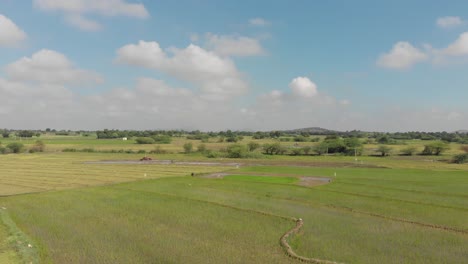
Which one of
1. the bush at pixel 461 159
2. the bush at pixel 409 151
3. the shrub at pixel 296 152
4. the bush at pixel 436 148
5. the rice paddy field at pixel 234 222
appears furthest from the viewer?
the shrub at pixel 296 152

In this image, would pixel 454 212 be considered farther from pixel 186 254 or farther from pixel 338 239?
pixel 186 254

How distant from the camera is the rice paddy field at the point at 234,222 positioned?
1984 centimetres

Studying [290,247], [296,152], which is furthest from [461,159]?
[290,247]

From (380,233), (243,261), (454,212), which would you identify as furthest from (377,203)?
(243,261)

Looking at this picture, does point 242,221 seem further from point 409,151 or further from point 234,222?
point 409,151

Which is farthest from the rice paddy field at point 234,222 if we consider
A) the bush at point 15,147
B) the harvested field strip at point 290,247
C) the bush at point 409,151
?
the bush at point 15,147

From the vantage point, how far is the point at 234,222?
26719 mm

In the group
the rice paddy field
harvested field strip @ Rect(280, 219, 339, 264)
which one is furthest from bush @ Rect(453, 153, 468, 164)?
harvested field strip @ Rect(280, 219, 339, 264)

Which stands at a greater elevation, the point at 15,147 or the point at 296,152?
the point at 15,147

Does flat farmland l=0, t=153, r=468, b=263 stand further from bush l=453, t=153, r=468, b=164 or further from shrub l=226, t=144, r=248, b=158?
shrub l=226, t=144, r=248, b=158

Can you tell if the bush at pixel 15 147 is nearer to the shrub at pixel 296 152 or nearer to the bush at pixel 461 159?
the shrub at pixel 296 152

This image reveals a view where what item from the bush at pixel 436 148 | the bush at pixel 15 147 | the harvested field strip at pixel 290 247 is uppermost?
the bush at pixel 436 148

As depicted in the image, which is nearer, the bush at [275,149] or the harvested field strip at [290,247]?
the harvested field strip at [290,247]

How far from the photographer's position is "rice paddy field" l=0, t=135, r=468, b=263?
1984 centimetres
